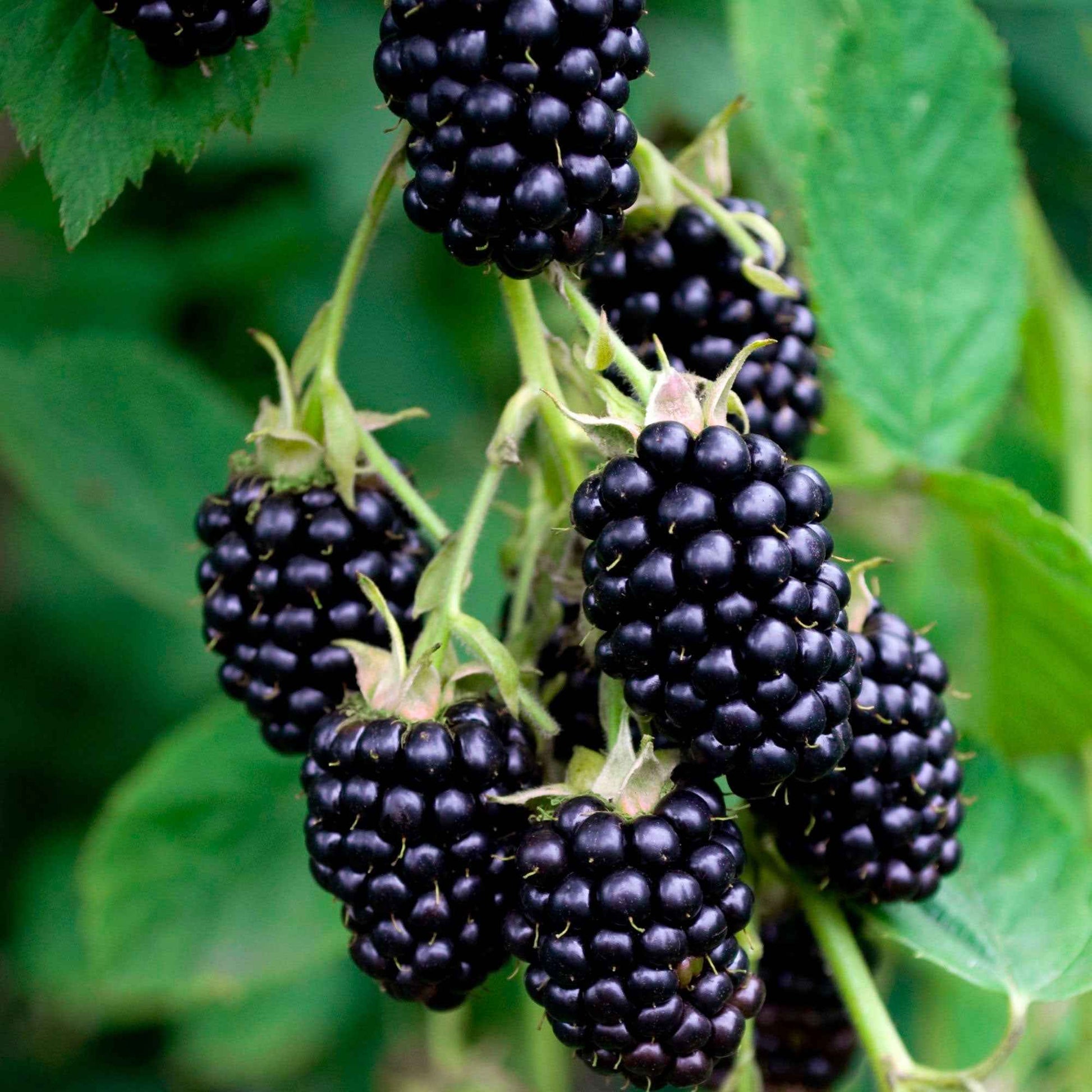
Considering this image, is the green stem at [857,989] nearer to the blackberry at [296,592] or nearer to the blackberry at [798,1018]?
the blackberry at [798,1018]

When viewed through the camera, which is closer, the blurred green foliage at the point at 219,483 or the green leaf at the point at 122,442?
the blurred green foliage at the point at 219,483

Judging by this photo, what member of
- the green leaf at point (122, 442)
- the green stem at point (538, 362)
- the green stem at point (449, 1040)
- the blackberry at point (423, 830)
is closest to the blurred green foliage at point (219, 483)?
the green leaf at point (122, 442)

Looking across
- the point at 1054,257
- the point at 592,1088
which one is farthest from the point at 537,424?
the point at 592,1088

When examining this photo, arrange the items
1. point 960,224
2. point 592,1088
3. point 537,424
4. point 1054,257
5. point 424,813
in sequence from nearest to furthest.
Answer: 1. point 424,813
2. point 537,424
3. point 960,224
4. point 1054,257
5. point 592,1088

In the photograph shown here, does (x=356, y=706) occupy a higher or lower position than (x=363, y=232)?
lower

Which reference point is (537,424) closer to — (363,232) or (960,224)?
(363,232)
